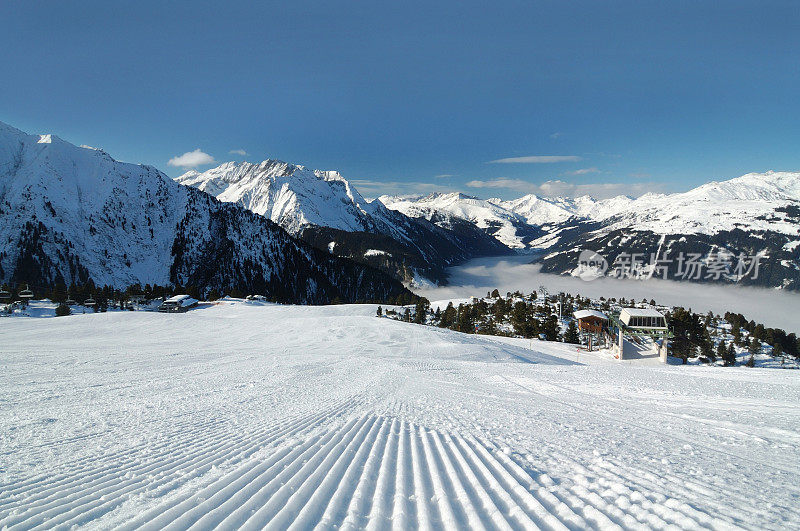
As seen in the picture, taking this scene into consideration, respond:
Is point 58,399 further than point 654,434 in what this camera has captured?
Yes

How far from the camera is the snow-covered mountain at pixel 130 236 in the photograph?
119 meters

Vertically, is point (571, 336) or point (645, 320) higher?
point (645, 320)

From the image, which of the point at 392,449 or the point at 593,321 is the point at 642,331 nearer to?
the point at 593,321

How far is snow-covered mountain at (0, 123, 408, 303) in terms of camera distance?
119000 mm

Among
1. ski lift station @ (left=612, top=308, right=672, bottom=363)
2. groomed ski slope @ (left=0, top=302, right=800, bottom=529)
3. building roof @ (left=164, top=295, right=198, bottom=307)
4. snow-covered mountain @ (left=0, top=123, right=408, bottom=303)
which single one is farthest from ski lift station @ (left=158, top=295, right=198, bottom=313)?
ski lift station @ (left=612, top=308, right=672, bottom=363)

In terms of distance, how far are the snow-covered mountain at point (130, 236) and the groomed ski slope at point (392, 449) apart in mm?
128439

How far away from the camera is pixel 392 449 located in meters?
6.58

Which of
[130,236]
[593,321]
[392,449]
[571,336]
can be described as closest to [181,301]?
[571,336]

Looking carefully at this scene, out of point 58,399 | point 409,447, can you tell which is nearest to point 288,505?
point 409,447

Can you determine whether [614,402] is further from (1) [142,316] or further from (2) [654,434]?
(1) [142,316]

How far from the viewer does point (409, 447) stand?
672 centimetres

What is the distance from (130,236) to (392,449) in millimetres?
168666

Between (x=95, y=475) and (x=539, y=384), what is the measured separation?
14.2m

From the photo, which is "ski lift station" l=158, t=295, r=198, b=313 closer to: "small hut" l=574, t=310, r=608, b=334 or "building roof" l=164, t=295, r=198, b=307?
"building roof" l=164, t=295, r=198, b=307
